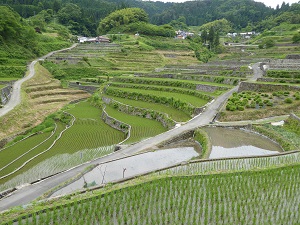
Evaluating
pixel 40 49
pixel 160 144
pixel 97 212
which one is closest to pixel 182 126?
pixel 160 144

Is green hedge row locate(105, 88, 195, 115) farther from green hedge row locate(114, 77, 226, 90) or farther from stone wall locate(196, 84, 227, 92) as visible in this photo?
stone wall locate(196, 84, 227, 92)

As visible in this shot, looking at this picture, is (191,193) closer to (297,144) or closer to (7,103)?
(297,144)

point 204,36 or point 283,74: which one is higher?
point 204,36

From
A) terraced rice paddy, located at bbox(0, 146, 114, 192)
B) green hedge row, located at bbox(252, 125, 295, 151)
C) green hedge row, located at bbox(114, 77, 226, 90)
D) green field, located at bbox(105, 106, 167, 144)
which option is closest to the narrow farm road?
green field, located at bbox(105, 106, 167, 144)

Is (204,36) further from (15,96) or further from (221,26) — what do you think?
(15,96)

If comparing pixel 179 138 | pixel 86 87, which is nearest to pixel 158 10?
pixel 86 87

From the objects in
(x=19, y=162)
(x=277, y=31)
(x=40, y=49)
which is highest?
(x=277, y=31)
